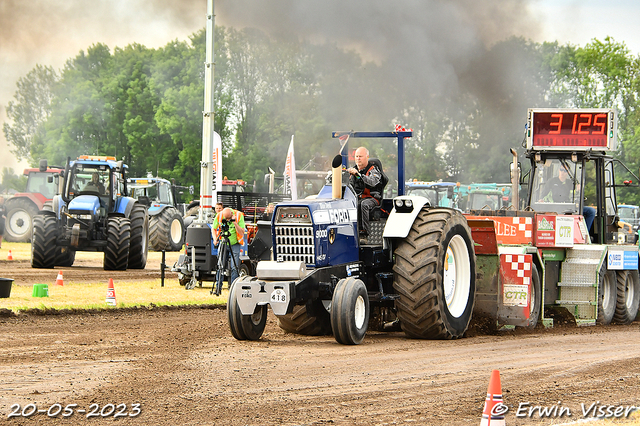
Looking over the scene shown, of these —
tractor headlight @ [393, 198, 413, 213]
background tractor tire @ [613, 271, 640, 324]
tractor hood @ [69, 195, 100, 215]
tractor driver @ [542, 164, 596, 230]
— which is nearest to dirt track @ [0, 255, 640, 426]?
tractor headlight @ [393, 198, 413, 213]

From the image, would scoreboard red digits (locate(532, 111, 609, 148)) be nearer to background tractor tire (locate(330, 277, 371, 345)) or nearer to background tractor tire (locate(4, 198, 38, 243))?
background tractor tire (locate(330, 277, 371, 345))

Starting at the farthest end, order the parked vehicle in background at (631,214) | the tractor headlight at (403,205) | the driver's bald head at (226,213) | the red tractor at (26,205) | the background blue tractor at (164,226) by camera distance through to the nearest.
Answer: the parked vehicle in background at (631,214), the red tractor at (26,205), the background blue tractor at (164,226), the driver's bald head at (226,213), the tractor headlight at (403,205)

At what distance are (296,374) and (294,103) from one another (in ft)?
55.2

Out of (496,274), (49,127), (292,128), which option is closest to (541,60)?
(292,128)

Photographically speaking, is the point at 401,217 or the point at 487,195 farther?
the point at 487,195

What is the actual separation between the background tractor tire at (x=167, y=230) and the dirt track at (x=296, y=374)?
15.6m

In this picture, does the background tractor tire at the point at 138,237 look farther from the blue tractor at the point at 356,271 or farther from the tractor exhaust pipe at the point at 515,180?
the blue tractor at the point at 356,271

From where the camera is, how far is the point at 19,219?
94.0 feet

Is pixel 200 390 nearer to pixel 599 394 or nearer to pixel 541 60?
pixel 599 394

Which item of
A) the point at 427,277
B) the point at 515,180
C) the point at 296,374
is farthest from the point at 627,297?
the point at 296,374

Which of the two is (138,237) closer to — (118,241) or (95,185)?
(118,241)

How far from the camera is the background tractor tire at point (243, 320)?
896cm

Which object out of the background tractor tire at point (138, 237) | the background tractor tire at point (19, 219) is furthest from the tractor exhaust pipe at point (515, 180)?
the background tractor tire at point (19, 219)

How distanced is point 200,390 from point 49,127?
4573 centimetres
